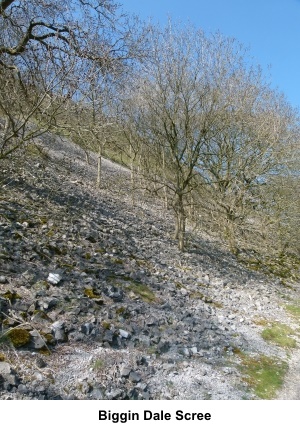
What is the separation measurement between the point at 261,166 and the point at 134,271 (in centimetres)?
890

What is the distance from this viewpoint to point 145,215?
16.0 metres

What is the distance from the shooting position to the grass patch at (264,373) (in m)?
5.45

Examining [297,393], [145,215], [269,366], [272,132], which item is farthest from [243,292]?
[272,132]

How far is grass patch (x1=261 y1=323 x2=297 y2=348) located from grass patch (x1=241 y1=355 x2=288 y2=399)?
0.93 m

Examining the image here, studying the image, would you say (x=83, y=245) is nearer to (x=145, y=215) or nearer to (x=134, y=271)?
(x=134, y=271)

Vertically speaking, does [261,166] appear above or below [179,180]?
above

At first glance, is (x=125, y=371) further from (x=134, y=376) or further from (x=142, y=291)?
(x=142, y=291)

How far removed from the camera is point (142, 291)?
7715mm

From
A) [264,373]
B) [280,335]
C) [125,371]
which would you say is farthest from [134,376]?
[280,335]

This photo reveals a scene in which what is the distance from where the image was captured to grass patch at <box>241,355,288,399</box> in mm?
5450

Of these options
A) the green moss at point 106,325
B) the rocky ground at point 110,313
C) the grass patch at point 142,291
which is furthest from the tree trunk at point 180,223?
the green moss at point 106,325

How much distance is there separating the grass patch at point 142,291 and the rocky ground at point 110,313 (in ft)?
0.10

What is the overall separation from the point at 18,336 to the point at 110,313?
1.79m

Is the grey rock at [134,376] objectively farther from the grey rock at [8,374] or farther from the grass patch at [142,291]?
the grass patch at [142,291]
